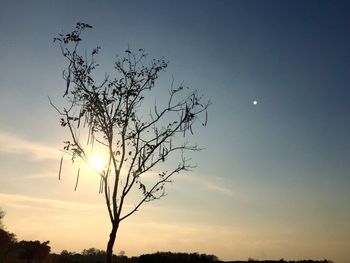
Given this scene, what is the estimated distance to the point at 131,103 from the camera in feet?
76.8

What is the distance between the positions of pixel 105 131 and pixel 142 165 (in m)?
2.82

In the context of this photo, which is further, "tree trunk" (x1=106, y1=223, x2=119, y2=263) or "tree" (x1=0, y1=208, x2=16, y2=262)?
"tree" (x1=0, y1=208, x2=16, y2=262)

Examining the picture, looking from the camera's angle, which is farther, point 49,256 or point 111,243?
point 49,256

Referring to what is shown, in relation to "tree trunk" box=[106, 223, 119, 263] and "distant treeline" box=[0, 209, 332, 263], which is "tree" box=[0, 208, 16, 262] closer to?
"distant treeline" box=[0, 209, 332, 263]

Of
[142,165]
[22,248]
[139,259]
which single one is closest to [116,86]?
[142,165]

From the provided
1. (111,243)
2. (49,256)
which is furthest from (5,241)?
(111,243)

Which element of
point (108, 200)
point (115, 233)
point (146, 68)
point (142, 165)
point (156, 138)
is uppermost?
point (146, 68)

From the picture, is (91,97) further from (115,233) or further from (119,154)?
(115,233)

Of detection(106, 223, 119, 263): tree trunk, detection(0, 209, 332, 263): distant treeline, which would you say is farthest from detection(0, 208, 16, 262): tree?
detection(106, 223, 119, 263): tree trunk

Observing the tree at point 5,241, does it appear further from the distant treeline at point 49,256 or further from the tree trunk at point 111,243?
the tree trunk at point 111,243

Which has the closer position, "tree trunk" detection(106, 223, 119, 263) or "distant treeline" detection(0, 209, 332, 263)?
"tree trunk" detection(106, 223, 119, 263)

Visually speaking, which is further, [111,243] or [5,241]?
[5,241]

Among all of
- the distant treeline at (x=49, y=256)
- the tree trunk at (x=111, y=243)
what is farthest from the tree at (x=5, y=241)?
the tree trunk at (x=111, y=243)

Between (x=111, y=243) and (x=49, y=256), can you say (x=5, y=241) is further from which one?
(x=111, y=243)
